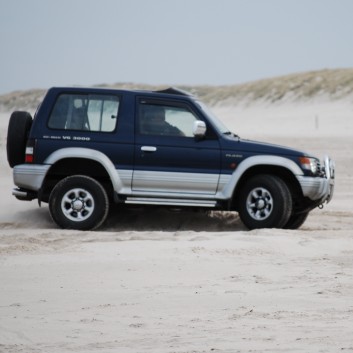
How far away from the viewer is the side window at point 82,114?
39.9 ft

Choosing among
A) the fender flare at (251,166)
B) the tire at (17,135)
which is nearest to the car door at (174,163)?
the fender flare at (251,166)

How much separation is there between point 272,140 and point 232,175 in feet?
54.5

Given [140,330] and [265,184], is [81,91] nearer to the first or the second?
[265,184]

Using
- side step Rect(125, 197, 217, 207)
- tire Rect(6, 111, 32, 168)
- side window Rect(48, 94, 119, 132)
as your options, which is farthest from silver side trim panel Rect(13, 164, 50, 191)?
side step Rect(125, 197, 217, 207)

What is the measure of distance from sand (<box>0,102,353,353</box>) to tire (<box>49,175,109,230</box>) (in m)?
0.23

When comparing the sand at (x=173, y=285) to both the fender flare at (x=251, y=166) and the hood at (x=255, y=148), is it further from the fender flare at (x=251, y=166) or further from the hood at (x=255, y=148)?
the hood at (x=255, y=148)

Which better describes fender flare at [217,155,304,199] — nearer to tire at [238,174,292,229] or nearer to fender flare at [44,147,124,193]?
tire at [238,174,292,229]

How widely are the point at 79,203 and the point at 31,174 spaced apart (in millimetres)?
644

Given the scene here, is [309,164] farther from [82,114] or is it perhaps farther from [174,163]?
[82,114]

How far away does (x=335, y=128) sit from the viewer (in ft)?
117

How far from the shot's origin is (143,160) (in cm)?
1211

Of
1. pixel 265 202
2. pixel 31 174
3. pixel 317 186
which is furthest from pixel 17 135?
pixel 317 186

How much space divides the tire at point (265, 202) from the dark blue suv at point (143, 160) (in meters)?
0.01

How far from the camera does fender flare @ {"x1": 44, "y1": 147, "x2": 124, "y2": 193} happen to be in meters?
12.0
